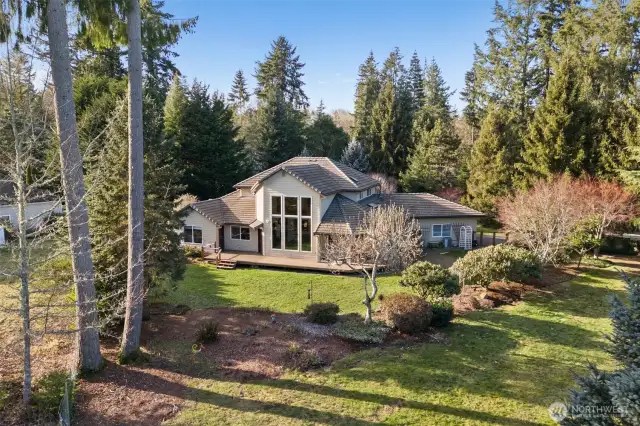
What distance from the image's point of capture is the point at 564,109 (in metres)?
25.7

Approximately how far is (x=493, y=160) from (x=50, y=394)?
29.6 metres

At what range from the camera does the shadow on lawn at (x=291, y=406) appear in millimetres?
7730

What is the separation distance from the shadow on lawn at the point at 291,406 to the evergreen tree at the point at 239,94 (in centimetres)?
5821

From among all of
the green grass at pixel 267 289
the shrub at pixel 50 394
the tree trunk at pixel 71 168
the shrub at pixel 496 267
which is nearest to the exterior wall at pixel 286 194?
the green grass at pixel 267 289

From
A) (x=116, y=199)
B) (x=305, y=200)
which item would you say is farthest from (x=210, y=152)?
(x=116, y=199)

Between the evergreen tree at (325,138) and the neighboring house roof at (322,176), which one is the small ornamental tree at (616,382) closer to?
the neighboring house roof at (322,176)

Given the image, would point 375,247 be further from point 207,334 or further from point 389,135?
point 389,135

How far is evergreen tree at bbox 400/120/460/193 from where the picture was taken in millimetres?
35219

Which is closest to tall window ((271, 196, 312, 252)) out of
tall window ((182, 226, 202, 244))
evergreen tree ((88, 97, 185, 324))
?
tall window ((182, 226, 202, 244))

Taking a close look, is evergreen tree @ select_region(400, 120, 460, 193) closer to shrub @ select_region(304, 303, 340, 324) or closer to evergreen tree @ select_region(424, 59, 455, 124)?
evergreen tree @ select_region(424, 59, 455, 124)

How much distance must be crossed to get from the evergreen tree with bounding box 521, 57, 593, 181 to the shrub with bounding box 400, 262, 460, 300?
1532 cm

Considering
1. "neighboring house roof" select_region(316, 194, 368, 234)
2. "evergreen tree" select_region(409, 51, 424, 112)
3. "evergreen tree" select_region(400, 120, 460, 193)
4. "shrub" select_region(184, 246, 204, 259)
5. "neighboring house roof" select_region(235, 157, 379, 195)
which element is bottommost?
"shrub" select_region(184, 246, 204, 259)

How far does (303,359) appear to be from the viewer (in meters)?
10.0

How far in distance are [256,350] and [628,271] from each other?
19.4m
